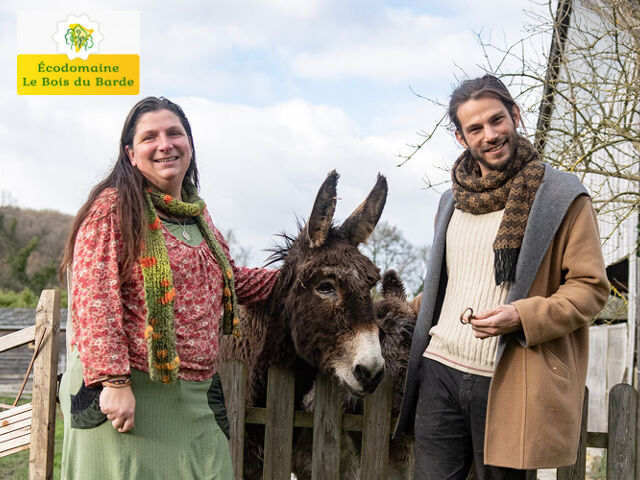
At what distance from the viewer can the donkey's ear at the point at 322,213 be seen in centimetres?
309

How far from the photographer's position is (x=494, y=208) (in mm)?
2607

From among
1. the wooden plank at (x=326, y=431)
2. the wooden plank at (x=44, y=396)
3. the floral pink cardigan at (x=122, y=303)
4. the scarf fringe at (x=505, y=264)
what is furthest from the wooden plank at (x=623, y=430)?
the wooden plank at (x=44, y=396)

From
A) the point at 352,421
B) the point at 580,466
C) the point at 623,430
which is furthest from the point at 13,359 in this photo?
the point at 623,430

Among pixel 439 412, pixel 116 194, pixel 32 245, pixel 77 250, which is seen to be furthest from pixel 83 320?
pixel 32 245

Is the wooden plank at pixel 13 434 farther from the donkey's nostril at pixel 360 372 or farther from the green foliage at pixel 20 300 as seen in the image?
the green foliage at pixel 20 300

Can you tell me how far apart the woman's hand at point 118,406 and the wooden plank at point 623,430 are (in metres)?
2.64

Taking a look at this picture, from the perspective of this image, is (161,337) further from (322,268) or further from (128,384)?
(322,268)

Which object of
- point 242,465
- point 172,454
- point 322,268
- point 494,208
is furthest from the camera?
point 242,465

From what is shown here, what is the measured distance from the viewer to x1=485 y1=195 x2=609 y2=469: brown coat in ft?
7.58

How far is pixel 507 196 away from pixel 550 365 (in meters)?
0.76

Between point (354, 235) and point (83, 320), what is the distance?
1.64 m

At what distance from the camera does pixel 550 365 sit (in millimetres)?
2383

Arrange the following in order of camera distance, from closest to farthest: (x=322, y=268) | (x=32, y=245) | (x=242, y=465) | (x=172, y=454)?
1. (x=172, y=454)
2. (x=322, y=268)
3. (x=242, y=465)
4. (x=32, y=245)

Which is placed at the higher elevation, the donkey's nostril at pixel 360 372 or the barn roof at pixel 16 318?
the donkey's nostril at pixel 360 372
